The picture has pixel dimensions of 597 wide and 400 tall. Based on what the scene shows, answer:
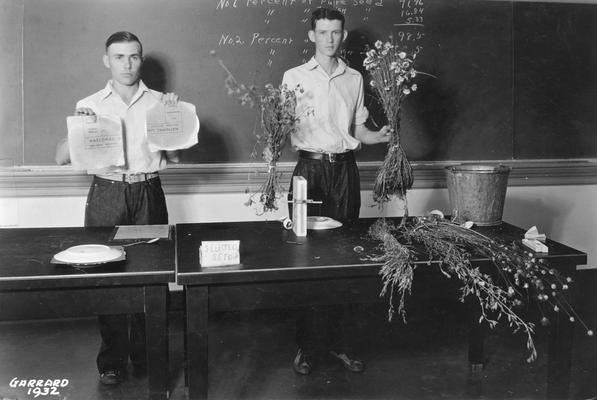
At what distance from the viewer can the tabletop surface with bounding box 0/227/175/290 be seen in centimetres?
201

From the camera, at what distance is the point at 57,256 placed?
6.98 feet

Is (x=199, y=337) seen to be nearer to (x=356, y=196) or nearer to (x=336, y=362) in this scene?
(x=336, y=362)

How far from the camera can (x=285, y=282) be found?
2184mm

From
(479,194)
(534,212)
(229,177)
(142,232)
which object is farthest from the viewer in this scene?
(534,212)

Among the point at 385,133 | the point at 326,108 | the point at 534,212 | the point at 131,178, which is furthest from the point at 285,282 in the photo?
the point at 534,212

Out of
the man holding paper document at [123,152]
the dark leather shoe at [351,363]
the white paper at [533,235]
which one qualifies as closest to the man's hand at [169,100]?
the man holding paper document at [123,152]

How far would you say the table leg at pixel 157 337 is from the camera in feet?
6.86

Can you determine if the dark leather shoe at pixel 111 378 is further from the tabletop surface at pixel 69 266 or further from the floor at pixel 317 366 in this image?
the tabletop surface at pixel 69 266

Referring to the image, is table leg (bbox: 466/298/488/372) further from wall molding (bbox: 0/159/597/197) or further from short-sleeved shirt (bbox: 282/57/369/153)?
wall molding (bbox: 0/159/597/197)

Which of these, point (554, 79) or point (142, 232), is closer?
point (142, 232)

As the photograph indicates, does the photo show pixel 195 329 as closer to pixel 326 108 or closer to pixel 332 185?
pixel 332 185

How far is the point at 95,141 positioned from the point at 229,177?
107cm

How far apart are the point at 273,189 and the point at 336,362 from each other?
967mm
